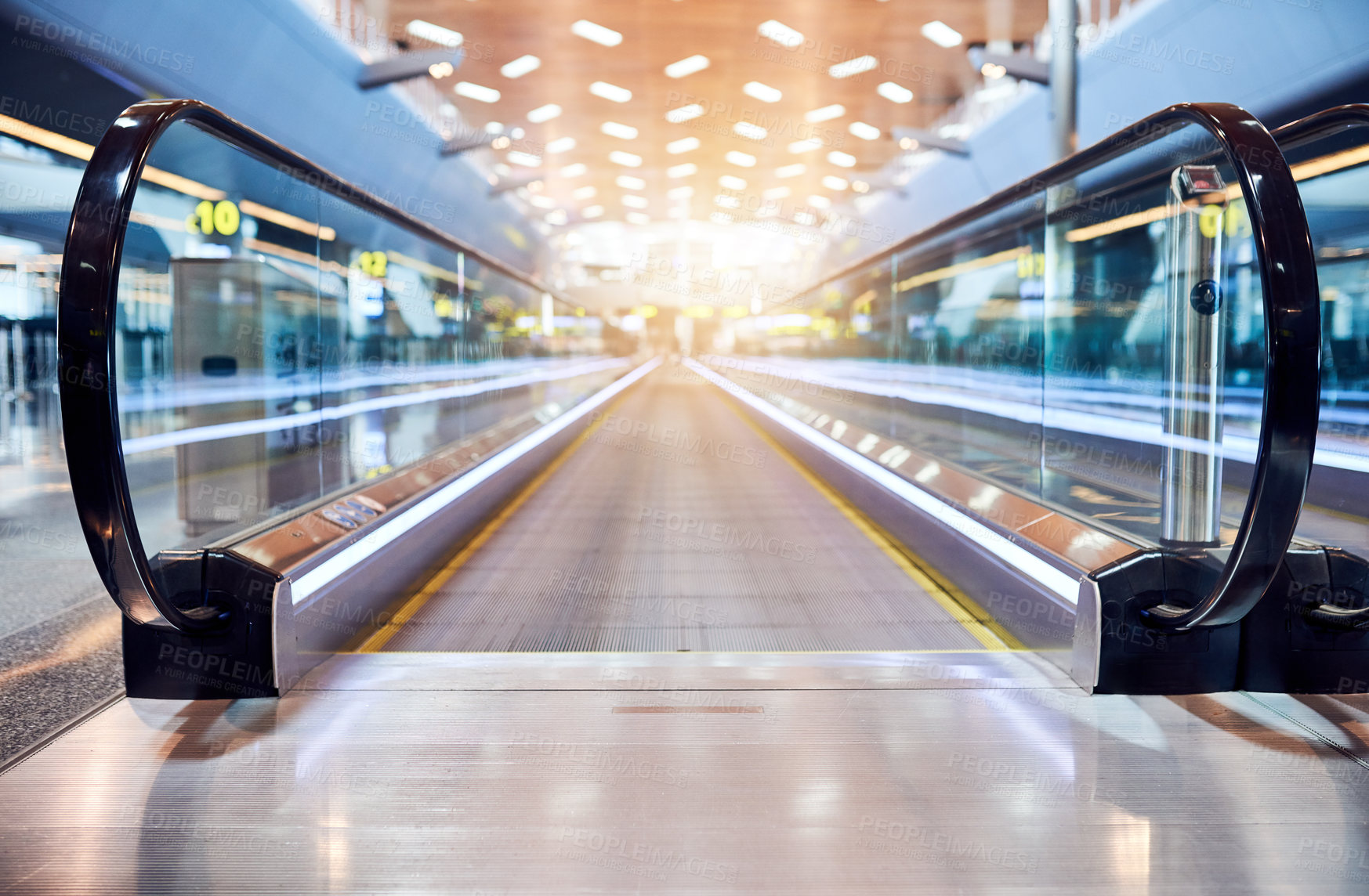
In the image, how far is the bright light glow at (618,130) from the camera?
24797 mm

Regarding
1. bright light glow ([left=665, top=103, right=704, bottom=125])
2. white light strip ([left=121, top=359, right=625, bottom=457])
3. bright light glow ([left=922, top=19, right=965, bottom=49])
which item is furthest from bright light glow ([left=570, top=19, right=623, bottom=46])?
white light strip ([left=121, top=359, right=625, bottom=457])

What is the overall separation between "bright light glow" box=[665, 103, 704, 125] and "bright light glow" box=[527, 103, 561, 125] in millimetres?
2745

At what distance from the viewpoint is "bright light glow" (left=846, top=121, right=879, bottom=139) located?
24.0m

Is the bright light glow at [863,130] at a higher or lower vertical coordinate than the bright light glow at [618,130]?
lower

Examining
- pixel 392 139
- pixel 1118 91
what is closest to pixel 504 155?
pixel 392 139

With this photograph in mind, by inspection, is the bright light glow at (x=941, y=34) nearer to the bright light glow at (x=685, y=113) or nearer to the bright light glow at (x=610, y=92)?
the bright light glow at (x=685, y=113)

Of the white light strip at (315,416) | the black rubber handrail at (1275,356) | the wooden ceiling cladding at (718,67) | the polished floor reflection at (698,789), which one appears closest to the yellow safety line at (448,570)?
the polished floor reflection at (698,789)

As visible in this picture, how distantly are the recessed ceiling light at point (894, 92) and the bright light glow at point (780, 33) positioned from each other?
361cm

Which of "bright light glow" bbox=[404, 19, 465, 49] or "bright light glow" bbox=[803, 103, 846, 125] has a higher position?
"bright light glow" bbox=[404, 19, 465, 49]

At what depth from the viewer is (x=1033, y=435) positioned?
16.2 ft

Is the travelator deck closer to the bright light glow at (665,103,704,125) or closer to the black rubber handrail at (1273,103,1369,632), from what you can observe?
the black rubber handrail at (1273,103,1369,632)

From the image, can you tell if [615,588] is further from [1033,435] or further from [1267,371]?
[1267,371]

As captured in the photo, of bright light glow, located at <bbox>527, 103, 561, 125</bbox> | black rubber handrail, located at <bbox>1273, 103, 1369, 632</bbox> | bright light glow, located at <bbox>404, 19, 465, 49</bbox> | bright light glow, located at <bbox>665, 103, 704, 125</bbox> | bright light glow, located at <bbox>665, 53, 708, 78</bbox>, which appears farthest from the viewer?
bright light glow, located at <bbox>527, 103, 561, 125</bbox>

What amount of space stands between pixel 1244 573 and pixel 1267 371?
45 centimetres
